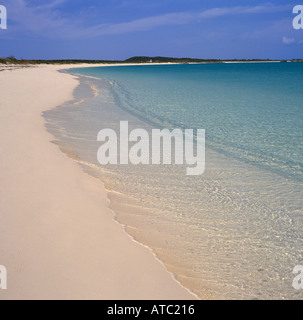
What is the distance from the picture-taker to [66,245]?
2.86 m

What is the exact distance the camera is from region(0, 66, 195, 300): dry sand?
2385 mm

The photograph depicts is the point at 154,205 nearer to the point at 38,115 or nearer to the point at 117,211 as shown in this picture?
the point at 117,211

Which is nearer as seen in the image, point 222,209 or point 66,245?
point 66,245

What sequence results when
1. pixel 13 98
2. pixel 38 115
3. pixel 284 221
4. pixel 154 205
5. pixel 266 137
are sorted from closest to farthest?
pixel 284 221 → pixel 154 205 → pixel 266 137 → pixel 38 115 → pixel 13 98

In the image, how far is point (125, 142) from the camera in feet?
22.3

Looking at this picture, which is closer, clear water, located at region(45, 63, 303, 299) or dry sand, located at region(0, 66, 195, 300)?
dry sand, located at region(0, 66, 195, 300)

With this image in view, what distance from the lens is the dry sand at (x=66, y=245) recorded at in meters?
2.38

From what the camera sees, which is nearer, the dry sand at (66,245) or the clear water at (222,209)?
the dry sand at (66,245)

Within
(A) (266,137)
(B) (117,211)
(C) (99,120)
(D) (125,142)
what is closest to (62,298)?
(B) (117,211)

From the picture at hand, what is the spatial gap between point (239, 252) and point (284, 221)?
0.95 meters
